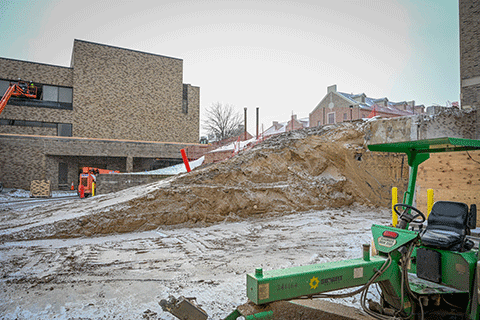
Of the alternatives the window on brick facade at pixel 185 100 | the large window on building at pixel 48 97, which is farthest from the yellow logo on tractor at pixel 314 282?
the window on brick facade at pixel 185 100

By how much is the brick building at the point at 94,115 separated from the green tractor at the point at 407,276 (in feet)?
83.9

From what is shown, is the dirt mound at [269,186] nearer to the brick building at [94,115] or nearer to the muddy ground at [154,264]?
the muddy ground at [154,264]

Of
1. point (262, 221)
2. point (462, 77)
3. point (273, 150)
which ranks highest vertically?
point (462, 77)

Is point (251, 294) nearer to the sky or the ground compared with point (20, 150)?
nearer to the ground

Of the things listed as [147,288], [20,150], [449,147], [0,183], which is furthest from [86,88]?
[449,147]

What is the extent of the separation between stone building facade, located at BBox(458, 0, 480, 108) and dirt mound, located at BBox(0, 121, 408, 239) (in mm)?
3690

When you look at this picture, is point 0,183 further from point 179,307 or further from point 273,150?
point 179,307

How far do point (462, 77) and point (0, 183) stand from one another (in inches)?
1143

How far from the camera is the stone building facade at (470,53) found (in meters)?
11.6

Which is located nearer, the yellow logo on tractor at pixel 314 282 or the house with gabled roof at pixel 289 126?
the yellow logo on tractor at pixel 314 282

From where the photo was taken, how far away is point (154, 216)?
8711mm

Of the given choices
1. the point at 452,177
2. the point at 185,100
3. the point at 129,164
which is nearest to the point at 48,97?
the point at 129,164

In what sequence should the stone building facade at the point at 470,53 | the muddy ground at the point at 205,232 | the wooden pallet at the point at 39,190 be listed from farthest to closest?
the wooden pallet at the point at 39,190
the stone building facade at the point at 470,53
the muddy ground at the point at 205,232

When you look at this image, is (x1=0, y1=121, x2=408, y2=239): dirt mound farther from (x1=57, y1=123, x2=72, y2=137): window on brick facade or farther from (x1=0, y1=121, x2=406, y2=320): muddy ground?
(x1=57, y1=123, x2=72, y2=137): window on brick facade
